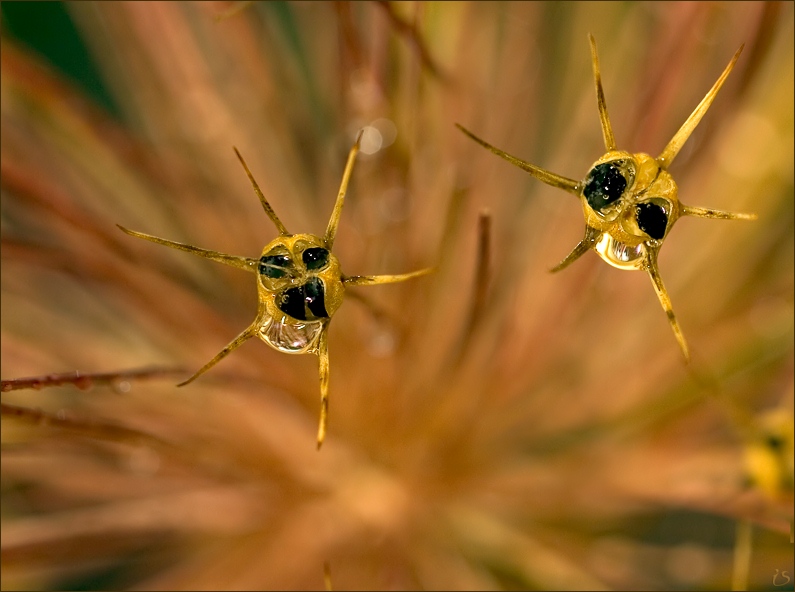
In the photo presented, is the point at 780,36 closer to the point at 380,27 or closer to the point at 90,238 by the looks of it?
the point at 380,27

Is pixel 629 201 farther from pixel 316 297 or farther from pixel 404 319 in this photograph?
pixel 404 319

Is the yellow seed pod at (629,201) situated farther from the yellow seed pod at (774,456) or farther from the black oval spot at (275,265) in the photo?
the yellow seed pod at (774,456)

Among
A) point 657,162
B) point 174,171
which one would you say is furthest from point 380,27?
point 657,162

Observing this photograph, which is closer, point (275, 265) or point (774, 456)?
point (275, 265)

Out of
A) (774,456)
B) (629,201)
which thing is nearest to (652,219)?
(629,201)

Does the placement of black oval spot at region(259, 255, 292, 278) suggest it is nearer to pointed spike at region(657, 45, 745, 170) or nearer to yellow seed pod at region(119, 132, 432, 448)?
yellow seed pod at region(119, 132, 432, 448)

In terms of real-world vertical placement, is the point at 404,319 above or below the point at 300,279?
above

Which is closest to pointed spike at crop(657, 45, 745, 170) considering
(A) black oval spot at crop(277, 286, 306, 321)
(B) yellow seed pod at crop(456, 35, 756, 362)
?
(B) yellow seed pod at crop(456, 35, 756, 362)
